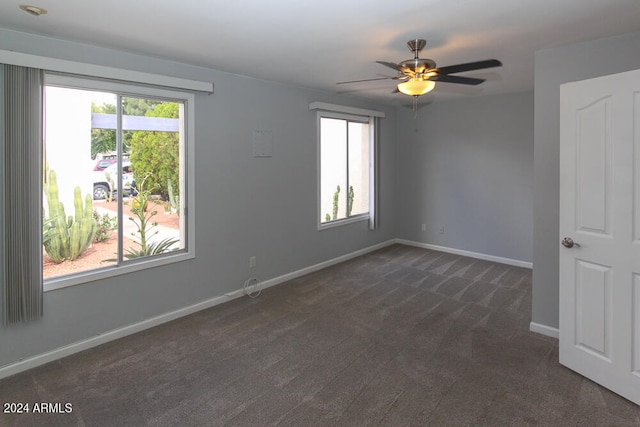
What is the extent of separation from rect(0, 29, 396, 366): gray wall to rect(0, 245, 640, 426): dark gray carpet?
0.80 ft

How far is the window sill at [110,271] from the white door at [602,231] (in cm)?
325

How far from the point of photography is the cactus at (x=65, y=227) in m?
2.79

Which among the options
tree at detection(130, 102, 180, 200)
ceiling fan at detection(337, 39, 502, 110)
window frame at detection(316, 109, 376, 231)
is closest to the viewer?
ceiling fan at detection(337, 39, 502, 110)

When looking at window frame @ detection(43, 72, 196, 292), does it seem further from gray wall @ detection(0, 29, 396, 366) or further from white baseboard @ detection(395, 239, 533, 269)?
white baseboard @ detection(395, 239, 533, 269)

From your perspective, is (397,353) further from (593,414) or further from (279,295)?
(279,295)

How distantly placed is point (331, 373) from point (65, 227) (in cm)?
238

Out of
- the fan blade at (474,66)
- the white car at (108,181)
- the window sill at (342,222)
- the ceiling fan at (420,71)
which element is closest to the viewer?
the fan blade at (474,66)

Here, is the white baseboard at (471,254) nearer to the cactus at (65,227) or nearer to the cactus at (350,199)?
the cactus at (350,199)

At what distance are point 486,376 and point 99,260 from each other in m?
3.18

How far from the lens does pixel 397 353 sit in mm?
2822

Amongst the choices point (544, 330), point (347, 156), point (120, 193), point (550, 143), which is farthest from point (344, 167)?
point (544, 330)

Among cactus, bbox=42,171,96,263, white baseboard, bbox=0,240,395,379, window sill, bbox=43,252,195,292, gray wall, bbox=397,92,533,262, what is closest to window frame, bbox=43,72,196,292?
window sill, bbox=43,252,195,292

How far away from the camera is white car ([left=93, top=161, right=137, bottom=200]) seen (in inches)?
119

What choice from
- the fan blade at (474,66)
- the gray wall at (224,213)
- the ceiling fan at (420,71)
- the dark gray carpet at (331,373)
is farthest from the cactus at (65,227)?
the fan blade at (474,66)
